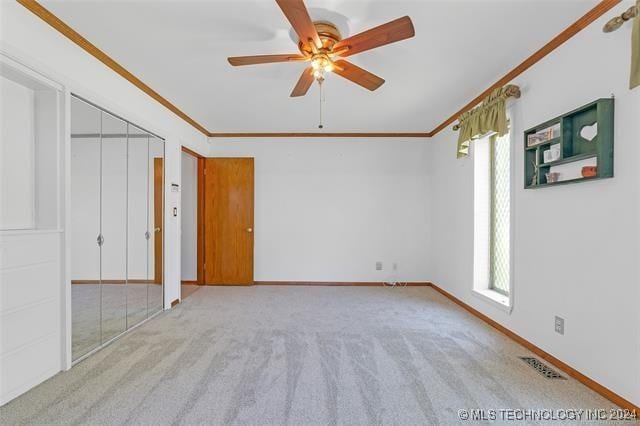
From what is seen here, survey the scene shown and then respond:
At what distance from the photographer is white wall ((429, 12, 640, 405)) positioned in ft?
5.82

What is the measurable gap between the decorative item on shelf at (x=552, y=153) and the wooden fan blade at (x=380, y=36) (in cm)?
147

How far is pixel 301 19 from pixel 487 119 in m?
2.31

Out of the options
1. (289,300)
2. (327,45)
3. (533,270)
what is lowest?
(289,300)

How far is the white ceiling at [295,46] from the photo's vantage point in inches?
77.3

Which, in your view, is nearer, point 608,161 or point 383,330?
point 608,161

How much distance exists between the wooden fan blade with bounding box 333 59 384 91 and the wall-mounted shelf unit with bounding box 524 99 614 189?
4.60 feet

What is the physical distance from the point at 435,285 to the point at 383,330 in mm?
2110

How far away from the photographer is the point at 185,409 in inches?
71.5

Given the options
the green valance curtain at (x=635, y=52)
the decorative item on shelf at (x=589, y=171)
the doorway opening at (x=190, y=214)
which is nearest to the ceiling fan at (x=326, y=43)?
the green valance curtain at (x=635, y=52)

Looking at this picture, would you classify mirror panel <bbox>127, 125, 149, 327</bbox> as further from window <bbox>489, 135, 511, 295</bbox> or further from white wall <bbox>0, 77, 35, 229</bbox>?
window <bbox>489, 135, 511, 295</bbox>

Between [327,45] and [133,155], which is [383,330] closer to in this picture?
[327,45]

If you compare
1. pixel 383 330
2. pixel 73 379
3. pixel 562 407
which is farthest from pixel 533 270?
pixel 73 379

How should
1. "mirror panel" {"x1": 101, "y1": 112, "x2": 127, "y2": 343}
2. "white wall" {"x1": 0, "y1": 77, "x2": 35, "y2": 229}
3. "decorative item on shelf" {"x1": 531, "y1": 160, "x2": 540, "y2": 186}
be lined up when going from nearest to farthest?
"white wall" {"x1": 0, "y1": 77, "x2": 35, "y2": 229}
"decorative item on shelf" {"x1": 531, "y1": 160, "x2": 540, "y2": 186}
"mirror panel" {"x1": 101, "y1": 112, "x2": 127, "y2": 343}

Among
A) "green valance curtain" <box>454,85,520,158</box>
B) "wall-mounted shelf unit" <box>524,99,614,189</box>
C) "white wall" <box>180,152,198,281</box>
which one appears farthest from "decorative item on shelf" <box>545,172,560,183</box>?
"white wall" <box>180,152,198,281</box>
